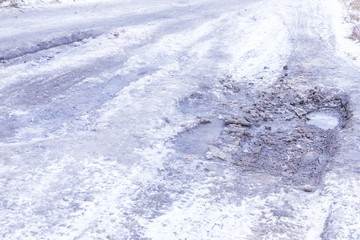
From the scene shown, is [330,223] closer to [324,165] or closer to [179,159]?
[324,165]

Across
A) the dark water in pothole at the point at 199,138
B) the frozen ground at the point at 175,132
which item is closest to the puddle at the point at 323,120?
the frozen ground at the point at 175,132

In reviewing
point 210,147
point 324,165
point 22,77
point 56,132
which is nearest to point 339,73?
point 324,165

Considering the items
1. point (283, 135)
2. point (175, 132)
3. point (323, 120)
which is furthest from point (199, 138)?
point (323, 120)

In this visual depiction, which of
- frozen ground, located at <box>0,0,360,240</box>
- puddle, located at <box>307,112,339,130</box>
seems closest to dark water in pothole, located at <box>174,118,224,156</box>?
frozen ground, located at <box>0,0,360,240</box>

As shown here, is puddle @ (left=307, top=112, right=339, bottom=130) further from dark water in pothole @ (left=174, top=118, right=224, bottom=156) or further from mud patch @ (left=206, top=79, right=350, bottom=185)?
dark water in pothole @ (left=174, top=118, right=224, bottom=156)

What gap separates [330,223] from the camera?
3.60 metres

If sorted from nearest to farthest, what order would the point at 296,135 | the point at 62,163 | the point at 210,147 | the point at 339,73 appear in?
the point at 62,163 < the point at 210,147 < the point at 296,135 < the point at 339,73

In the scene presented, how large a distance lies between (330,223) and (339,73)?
14.4 feet

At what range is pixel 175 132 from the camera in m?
5.19

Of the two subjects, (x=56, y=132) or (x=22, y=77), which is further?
(x=22, y=77)

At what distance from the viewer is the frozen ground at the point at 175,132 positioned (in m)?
3.61

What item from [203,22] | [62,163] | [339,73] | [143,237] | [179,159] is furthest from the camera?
[203,22]

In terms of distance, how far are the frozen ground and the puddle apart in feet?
0.10

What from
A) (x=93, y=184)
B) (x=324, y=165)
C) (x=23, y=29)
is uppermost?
(x=23, y=29)
